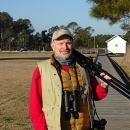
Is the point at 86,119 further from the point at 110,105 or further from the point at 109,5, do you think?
the point at 109,5

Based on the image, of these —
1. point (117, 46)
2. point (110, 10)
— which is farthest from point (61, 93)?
point (117, 46)

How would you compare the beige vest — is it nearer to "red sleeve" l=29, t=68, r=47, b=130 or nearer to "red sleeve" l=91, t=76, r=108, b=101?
"red sleeve" l=29, t=68, r=47, b=130

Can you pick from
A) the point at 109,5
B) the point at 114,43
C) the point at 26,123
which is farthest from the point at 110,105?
the point at 114,43

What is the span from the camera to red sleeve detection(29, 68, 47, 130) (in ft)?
10.3

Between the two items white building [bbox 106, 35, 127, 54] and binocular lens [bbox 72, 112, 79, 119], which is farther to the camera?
white building [bbox 106, 35, 127, 54]

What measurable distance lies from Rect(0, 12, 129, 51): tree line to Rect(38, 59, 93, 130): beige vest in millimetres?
84674

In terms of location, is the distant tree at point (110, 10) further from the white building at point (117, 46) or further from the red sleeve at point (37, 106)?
the white building at point (117, 46)

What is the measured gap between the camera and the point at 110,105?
8.45 meters

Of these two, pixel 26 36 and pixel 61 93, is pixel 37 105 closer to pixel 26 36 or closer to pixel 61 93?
pixel 61 93

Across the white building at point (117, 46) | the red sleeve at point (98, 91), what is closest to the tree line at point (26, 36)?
the white building at point (117, 46)

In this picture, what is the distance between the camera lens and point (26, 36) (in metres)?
93.5

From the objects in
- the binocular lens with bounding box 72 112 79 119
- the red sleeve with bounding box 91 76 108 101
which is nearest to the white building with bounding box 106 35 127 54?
the red sleeve with bounding box 91 76 108 101

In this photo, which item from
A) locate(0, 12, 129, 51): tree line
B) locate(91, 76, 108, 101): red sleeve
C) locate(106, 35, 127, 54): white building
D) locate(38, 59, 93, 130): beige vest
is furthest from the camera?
locate(0, 12, 129, 51): tree line

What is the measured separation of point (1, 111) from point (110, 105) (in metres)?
2.57
